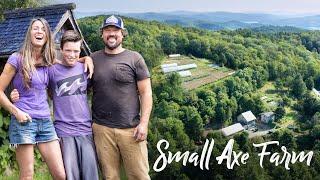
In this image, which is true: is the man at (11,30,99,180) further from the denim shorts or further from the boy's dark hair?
the denim shorts

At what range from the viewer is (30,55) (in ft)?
11.2

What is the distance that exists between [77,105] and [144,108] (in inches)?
21.5

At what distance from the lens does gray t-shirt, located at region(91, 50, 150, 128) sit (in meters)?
3.61

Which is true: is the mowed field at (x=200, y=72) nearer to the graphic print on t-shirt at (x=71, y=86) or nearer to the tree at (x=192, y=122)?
the tree at (x=192, y=122)

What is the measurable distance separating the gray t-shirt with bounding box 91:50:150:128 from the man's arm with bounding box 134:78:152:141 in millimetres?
47

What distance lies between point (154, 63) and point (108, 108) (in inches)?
4434

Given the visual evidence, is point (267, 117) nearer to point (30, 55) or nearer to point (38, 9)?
point (38, 9)

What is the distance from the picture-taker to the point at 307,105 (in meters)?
113

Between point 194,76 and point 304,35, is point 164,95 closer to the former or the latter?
point 194,76

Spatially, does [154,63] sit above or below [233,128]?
above

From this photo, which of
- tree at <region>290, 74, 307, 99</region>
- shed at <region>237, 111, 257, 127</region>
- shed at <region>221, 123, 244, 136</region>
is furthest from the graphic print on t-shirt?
tree at <region>290, 74, 307, 99</region>

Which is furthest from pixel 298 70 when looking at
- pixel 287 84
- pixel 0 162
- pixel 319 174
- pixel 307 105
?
pixel 0 162

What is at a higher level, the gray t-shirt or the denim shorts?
the gray t-shirt

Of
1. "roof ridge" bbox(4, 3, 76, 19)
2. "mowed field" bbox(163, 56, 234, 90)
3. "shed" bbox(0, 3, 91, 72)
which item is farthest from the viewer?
"mowed field" bbox(163, 56, 234, 90)
